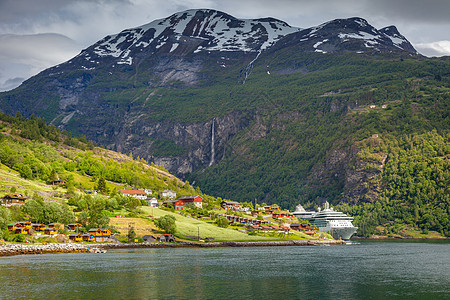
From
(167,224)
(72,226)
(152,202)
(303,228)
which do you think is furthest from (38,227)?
(303,228)

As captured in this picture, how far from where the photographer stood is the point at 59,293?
204 ft

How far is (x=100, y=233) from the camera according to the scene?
134m

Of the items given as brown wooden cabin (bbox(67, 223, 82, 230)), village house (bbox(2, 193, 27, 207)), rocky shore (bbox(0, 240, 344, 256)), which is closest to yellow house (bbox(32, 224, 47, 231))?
brown wooden cabin (bbox(67, 223, 82, 230))

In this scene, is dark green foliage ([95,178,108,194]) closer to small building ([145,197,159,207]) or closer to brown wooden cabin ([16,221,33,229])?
small building ([145,197,159,207])

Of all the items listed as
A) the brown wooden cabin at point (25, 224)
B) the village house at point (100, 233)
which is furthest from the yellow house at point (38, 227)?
the village house at point (100, 233)

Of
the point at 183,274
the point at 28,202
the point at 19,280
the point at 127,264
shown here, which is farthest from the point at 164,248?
the point at 19,280

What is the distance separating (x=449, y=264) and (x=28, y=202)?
96.0m

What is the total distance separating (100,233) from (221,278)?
2609 inches

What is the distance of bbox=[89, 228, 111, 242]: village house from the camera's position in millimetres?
132000

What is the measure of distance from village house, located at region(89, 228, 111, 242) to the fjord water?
27.0 metres

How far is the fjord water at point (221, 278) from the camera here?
6166 centimetres

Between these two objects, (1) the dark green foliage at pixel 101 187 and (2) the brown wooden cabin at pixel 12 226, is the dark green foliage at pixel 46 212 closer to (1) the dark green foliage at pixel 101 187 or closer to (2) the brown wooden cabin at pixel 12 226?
(2) the brown wooden cabin at pixel 12 226

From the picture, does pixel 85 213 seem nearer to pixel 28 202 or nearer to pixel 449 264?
pixel 28 202

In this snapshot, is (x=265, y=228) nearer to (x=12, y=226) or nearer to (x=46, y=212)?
(x=46, y=212)
